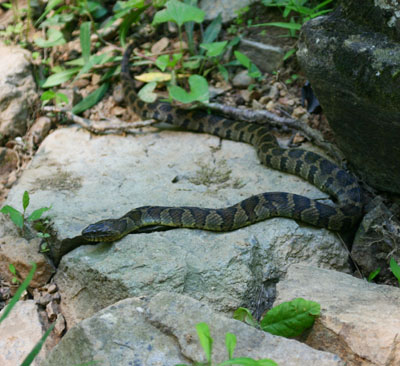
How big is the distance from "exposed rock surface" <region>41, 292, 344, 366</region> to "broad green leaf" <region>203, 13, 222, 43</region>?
6263 mm

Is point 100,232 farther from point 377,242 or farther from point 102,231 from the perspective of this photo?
point 377,242

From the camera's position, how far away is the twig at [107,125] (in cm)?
820

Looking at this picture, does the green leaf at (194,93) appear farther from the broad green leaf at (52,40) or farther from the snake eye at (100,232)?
the broad green leaf at (52,40)

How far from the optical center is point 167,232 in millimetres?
5961

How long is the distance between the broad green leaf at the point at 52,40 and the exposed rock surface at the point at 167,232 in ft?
6.45

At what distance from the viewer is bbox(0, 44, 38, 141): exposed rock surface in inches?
327

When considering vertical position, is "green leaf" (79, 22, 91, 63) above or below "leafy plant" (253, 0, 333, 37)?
below

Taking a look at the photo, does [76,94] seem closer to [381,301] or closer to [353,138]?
[353,138]

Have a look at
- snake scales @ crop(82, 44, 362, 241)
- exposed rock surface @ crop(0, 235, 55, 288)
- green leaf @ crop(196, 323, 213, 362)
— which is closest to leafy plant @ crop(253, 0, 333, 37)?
snake scales @ crop(82, 44, 362, 241)

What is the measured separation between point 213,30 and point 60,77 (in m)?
2.99

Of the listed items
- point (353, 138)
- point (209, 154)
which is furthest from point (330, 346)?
point (209, 154)

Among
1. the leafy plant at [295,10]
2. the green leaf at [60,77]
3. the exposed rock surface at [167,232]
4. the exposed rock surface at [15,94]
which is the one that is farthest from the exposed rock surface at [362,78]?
the exposed rock surface at [15,94]

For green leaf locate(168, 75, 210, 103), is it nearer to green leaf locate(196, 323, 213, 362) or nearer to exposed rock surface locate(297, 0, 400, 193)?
exposed rock surface locate(297, 0, 400, 193)

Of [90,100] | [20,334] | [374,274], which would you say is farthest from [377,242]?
[90,100]
